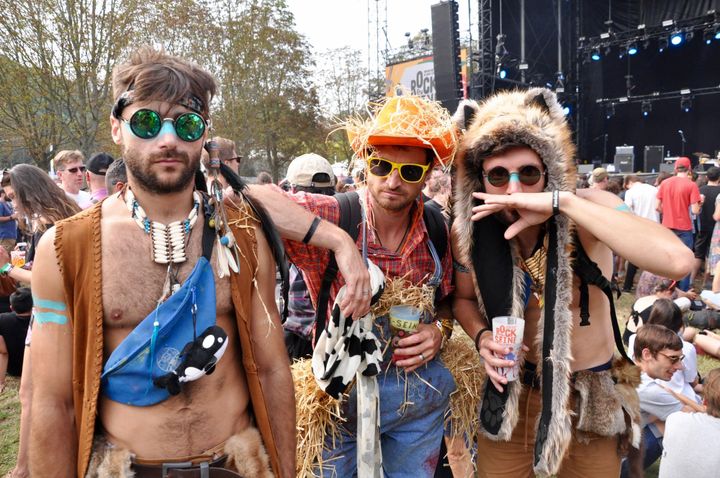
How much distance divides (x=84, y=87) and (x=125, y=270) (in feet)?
57.5

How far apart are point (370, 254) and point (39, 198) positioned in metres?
2.92

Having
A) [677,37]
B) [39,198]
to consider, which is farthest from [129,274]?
[677,37]

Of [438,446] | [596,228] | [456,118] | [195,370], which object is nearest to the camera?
[195,370]

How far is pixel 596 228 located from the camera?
2.15 meters

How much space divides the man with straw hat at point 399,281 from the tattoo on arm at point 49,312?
0.93 metres

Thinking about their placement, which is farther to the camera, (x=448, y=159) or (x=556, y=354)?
(x=448, y=159)

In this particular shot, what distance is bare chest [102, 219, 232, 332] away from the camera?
5.71 feet

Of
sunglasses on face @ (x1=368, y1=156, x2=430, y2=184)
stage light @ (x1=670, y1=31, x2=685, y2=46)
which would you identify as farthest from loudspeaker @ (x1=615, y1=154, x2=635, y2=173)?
sunglasses on face @ (x1=368, y1=156, x2=430, y2=184)

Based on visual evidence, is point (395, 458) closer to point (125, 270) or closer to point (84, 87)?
point (125, 270)

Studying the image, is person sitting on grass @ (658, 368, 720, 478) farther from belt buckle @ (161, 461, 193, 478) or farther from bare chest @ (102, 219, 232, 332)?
bare chest @ (102, 219, 232, 332)

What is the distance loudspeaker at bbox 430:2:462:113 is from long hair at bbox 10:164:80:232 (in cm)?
1365

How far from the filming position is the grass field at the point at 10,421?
4.14 metres

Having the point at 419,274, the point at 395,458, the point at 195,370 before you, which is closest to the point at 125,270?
the point at 195,370

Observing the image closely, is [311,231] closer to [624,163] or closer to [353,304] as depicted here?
[353,304]
